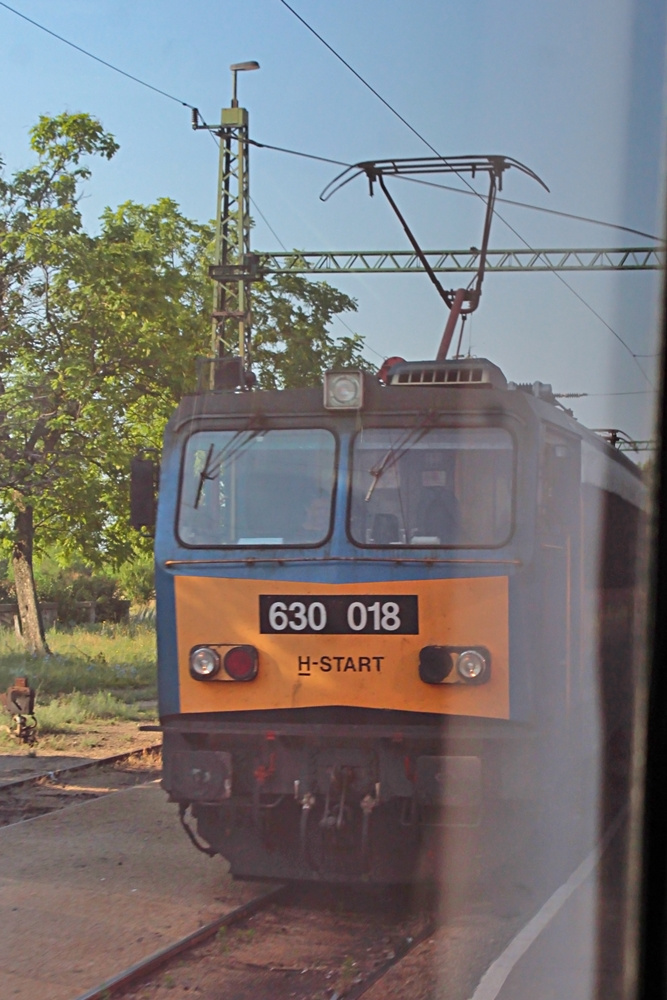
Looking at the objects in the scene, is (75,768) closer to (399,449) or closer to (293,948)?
(293,948)

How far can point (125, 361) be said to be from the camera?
18.4 meters

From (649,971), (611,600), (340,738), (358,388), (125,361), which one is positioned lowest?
(649,971)

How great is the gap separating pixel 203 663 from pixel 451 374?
7.26ft

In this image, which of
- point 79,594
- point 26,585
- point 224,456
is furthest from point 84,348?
point 79,594

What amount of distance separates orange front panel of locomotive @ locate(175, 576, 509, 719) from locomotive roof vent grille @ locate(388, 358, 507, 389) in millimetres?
1233

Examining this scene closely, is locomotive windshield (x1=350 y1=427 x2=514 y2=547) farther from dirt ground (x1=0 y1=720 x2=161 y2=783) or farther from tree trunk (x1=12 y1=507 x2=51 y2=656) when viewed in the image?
tree trunk (x1=12 y1=507 x2=51 y2=656)

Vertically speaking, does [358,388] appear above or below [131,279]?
below

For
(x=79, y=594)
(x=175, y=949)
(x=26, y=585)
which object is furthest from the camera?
(x=79, y=594)

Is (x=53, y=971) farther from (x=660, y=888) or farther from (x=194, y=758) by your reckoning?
(x=660, y=888)

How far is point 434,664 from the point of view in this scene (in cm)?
637

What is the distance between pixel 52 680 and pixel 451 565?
13114 mm

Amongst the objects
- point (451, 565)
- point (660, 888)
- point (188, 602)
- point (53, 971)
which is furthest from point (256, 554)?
point (660, 888)

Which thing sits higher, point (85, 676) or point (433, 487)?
point (433, 487)

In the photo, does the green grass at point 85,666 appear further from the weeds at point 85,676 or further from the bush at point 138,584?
the bush at point 138,584
